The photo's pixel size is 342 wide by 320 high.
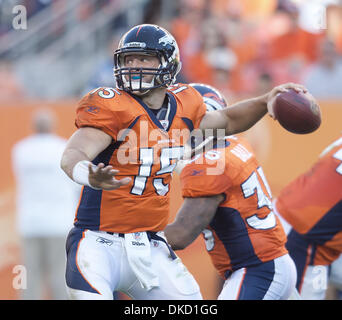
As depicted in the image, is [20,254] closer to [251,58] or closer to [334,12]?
[251,58]

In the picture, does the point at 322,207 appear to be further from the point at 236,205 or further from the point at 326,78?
the point at 326,78

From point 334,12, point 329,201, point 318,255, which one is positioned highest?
point 334,12

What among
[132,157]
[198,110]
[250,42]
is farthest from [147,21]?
[132,157]

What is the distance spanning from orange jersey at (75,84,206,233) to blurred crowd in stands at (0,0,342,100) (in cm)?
358

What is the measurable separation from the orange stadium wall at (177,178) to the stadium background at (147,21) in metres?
0.02

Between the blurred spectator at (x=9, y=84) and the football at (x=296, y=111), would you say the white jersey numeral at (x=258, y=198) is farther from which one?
the blurred spectator at (x=9, y=84)

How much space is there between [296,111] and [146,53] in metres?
0.79

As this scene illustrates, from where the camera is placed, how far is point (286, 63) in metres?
7.73

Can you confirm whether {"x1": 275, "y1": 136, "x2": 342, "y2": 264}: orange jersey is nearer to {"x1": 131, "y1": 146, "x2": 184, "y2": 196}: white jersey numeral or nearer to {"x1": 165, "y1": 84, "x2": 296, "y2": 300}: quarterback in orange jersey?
{"x1": 165, "y1": 84, "x2": 296, "y2": 300}: quarterback in orange jersey

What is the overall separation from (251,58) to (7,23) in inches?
116

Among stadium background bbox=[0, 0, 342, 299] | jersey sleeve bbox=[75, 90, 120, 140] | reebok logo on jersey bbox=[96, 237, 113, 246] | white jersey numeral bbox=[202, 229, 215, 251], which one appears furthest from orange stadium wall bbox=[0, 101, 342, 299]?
jersey sleeve bbox=[75, 90, 120, 140]

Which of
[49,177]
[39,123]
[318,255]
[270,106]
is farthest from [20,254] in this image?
[270,106]

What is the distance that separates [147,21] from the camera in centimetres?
808
